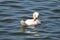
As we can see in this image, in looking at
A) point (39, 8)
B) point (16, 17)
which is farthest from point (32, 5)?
point (16, 17)

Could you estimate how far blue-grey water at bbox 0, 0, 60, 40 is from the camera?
15.3m

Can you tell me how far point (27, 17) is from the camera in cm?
1689

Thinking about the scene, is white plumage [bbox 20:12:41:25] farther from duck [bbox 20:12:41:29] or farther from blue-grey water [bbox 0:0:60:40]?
blue-grey water [bbox 0:0:60:40]

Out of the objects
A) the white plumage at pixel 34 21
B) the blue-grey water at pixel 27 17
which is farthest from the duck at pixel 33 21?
the blue-grey water at pixel 27 17

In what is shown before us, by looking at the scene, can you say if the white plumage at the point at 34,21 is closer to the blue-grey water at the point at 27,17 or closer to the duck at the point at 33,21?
the duck at the point at 33,21

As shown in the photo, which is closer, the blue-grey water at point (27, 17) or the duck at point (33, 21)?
the blue-grey water at point (27, 17)

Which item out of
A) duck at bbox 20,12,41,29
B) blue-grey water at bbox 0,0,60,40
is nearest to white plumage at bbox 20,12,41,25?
duck at bbox 20,12,41,29

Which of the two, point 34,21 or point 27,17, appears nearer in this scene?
point 34,21

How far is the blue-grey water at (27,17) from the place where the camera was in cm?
1527

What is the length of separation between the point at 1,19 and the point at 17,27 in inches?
43.5

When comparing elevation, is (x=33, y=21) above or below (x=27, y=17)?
below

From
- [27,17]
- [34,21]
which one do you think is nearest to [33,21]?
[34,21]

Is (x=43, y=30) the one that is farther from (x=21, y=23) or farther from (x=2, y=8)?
(x=2, y=8)

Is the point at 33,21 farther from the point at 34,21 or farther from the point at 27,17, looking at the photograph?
the point at 27,17
